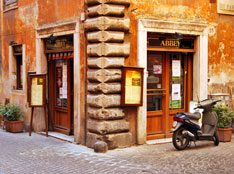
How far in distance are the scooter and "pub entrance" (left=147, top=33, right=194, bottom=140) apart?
3.52ft

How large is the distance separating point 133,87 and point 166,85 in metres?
1.36

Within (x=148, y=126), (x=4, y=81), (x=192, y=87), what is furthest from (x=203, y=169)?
(x=4, y=81)

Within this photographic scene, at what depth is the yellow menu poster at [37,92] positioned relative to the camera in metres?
11.8

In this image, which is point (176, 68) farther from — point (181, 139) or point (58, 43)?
point (58, 43)

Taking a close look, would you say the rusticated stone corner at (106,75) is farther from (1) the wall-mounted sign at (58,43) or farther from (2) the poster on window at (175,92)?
(2) the poster on window at (175,92)

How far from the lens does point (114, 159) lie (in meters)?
8.58

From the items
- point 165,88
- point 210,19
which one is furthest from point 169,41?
point 210,19

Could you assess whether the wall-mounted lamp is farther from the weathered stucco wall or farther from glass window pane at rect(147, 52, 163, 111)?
glass window pane at rect(147, 52, 163, 111)

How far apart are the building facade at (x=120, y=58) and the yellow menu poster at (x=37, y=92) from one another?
0.46 meters

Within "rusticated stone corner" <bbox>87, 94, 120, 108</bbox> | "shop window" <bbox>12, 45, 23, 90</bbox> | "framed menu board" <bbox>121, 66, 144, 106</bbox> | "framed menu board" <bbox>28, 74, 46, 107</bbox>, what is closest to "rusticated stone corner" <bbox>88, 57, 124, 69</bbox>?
"framed menu board" <bbox>121, 66, 144, 106</bbox>

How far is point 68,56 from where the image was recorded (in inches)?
443

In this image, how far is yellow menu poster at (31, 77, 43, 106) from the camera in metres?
11.8

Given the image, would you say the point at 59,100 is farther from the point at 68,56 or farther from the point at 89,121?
the point at 89,121

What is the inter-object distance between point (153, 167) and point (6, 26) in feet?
29.7
